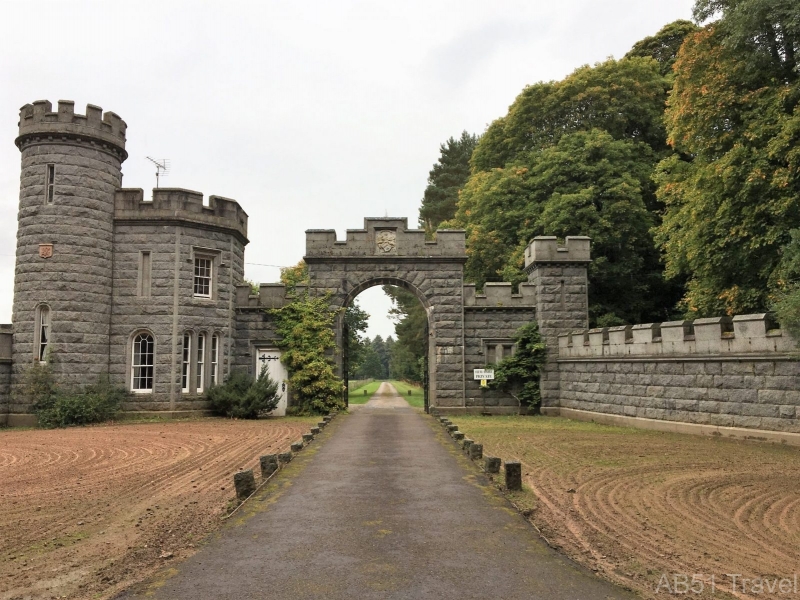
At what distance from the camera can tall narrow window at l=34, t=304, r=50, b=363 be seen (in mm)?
A: 17953

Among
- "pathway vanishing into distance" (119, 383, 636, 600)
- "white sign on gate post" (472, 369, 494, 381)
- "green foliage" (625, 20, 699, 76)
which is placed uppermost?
"green foliage" (625, 20, 699, 76)

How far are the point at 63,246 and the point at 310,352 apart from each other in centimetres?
849

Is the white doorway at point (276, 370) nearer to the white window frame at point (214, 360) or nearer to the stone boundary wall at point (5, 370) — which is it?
the white window frame at point (214, 360)

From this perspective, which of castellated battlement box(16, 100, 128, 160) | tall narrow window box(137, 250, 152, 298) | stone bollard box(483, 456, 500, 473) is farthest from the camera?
tall narrow window box(137, 250, 152, 298)

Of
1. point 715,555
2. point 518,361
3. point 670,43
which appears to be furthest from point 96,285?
point 670,43

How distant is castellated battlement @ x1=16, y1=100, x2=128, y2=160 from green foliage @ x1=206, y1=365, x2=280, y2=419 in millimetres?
8762

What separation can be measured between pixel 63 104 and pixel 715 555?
20.5 m

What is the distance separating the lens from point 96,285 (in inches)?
738

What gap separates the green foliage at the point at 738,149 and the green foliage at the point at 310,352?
475 inches

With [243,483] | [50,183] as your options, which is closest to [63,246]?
[50,183]

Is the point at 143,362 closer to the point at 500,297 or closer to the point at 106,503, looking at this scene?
the point at 500,297

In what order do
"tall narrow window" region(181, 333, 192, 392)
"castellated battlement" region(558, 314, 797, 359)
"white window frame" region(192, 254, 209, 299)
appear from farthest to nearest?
"white window frame" region(192, 254, 209, 299) → "tall narrow window" region(181, 333, 192, 392) → "castellated battlement" region(558, 314, 797, 359)

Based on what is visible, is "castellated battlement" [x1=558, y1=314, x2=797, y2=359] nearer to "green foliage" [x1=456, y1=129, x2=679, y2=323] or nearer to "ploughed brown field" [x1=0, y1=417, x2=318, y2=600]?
"green foliage" [x1=456, y1=129, x2=679, y2=323]

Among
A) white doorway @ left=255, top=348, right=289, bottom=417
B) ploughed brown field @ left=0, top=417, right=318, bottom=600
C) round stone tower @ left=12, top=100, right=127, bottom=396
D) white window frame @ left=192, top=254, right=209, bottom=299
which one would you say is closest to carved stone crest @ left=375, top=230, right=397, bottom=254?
white doorway @ left=255, top=348, right=289, bottom=417
